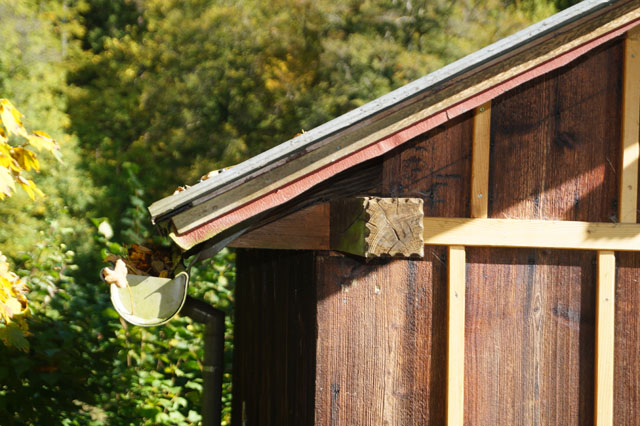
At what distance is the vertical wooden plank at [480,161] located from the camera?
2961mm

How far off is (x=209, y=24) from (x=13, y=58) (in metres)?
5.62

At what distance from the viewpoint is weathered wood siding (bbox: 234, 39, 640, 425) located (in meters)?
2.89

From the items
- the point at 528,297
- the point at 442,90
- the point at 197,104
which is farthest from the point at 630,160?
the point at 197,104

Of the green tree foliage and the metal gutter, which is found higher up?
the green tree foliage

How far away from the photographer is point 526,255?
3.04 m

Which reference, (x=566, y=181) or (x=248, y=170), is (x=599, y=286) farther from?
(x=248, y=170)

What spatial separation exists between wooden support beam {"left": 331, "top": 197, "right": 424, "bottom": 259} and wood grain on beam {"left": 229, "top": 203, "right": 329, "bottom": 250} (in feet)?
1.10

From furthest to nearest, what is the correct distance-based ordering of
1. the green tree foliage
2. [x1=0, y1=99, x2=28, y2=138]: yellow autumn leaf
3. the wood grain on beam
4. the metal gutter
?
the green tree foliage, [x1=0, y1=99, x2=28, y2=138]: yellow autumn leaf, the wood grain on beam, the metal gutter

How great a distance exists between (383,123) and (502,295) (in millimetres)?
1019

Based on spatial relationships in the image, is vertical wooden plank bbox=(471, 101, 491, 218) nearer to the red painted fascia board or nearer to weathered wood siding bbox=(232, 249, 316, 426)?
the red painted fascia board

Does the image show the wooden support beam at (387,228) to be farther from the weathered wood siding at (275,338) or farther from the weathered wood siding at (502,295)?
the weathered wood siding at (275,338)

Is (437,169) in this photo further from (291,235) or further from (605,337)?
(605,337)

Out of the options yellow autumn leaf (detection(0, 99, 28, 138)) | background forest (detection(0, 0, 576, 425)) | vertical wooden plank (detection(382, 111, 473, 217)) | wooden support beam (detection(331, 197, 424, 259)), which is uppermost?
background forest (detection(0, 0, 576, 425))

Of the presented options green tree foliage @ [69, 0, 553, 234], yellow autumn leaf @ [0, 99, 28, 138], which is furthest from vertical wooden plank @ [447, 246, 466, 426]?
green tree foliage @ [69, 0, 553, 234]
